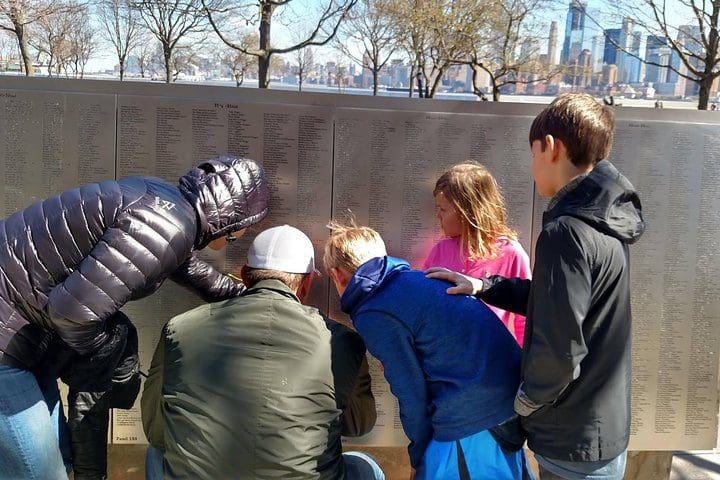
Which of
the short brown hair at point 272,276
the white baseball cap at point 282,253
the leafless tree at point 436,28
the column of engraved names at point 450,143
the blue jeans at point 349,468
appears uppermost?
the leafless tree at point 436,28

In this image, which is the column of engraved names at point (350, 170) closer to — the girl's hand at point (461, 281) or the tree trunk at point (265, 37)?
the girl's hand at point (461, 281)

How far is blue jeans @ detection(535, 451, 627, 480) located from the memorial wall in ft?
5.19

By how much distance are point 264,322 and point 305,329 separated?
136 millimetres

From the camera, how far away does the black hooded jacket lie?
5.69ft

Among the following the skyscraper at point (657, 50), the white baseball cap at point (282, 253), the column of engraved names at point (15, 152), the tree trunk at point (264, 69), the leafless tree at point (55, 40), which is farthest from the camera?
the leafless tree at point (55, 40)

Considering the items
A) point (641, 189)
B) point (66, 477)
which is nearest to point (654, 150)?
point (641, 189)

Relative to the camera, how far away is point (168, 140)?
3303 mm

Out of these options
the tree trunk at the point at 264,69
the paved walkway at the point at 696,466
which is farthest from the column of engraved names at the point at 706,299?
the tree trunk at the point at 264,69

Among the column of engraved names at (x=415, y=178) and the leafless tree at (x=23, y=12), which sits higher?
the leafless tree at (x=23, y=12)

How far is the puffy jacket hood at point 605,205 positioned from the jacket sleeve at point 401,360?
603 millimetres

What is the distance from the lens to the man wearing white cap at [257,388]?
1833 millimetres

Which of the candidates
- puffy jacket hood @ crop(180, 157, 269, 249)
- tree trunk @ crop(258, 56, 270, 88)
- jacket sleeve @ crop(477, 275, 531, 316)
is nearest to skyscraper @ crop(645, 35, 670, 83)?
tree trunk @ crop(258, 56, 270, 88)

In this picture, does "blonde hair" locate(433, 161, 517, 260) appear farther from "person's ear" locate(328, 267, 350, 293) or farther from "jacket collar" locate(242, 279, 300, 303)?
"jacket collar" locate(242, 279, 300, 303)

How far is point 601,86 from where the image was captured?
1401 inches
